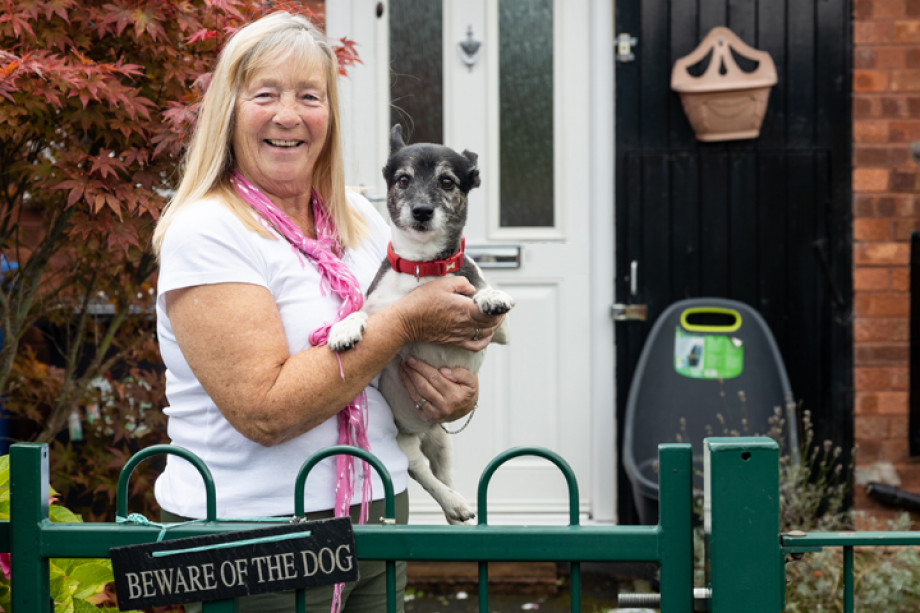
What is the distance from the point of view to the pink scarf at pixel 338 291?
1.80 metres

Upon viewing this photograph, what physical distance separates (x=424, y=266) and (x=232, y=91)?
516 millimetres

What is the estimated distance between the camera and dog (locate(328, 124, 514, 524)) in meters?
1.95

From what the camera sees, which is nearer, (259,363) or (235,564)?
(235,564)

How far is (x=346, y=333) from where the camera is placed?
171 cm

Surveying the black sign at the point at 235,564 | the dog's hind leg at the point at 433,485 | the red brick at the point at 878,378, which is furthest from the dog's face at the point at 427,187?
the red brick at the point at 878,378

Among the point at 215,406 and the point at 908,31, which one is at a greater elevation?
the point at 908,31

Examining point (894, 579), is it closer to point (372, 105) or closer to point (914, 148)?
point (914, 148)

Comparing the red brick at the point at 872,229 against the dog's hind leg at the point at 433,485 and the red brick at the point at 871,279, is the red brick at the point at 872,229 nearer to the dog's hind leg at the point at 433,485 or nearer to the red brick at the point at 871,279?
the red brick at the point at 871,279

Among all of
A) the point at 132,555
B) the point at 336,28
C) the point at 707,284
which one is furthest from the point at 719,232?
the point at 132,555

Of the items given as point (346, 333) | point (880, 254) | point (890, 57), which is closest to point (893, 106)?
point (890, 57)

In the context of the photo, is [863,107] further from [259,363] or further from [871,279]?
[259,363]

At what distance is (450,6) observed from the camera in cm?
470

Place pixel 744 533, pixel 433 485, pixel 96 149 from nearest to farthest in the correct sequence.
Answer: pixel 744 533 < pixel 433 485 < pixel 96 149

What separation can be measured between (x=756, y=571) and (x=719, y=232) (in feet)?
11.1
